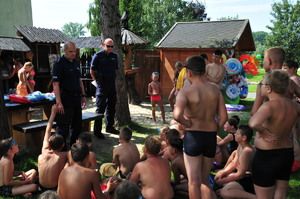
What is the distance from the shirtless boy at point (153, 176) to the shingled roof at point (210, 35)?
999cm

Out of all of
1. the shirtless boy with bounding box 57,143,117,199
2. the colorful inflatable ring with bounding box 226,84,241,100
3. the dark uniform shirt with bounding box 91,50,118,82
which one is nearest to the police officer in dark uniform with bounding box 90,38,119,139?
the dark uniform shirt with bounding box 91,50,118,82

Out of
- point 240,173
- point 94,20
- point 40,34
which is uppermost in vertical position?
point 94,20

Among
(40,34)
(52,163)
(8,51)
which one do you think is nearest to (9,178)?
(52,163)

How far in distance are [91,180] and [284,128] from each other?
2.14 meters

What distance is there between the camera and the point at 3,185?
3930 millimetres

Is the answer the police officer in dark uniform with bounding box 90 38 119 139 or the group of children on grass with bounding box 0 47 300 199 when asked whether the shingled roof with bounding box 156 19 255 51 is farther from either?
the group of children on grass with bounding box 0 47 300 199

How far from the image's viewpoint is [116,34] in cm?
764

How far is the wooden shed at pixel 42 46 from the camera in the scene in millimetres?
13812

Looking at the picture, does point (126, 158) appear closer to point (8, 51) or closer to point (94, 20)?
point (8, 51)

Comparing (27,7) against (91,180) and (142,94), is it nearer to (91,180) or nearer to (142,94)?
(142,94)

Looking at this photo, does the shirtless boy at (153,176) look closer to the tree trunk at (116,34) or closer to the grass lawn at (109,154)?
the grass lawn at (109,154)

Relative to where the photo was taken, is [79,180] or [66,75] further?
[66,75]

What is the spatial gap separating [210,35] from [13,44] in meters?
9.14

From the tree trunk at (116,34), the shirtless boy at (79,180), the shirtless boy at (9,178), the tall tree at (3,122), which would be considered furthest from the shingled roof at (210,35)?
the shirtless boy at (79,180)
